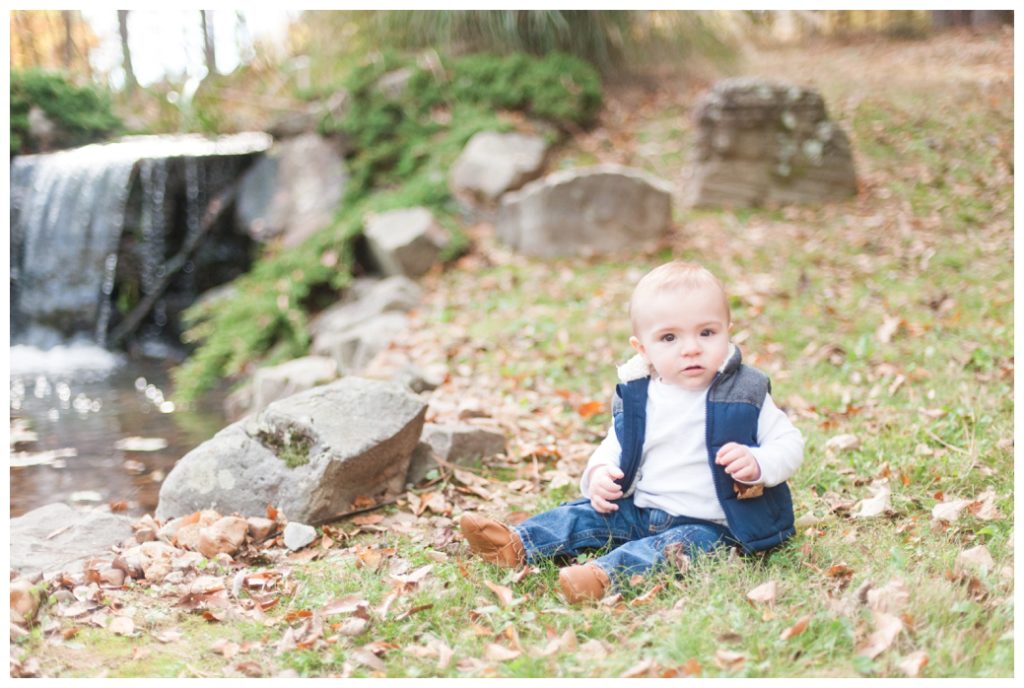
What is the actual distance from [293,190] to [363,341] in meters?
3.97

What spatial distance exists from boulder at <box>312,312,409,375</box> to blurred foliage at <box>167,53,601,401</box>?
71 cm

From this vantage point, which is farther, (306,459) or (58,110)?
(58,110)

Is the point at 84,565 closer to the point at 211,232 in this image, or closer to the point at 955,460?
the point at 955,460

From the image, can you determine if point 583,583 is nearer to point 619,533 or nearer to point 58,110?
point 619,533

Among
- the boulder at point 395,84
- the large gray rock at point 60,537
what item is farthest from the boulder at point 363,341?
the boulder at point 395,84

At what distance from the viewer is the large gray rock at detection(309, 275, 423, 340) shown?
7609mm

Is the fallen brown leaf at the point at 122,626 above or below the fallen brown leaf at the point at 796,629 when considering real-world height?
below

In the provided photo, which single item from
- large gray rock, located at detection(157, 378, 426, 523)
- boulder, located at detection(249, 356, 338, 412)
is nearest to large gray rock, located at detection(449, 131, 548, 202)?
boulder, located at detection(249, 356, 338, 412)

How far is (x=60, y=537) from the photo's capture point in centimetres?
348

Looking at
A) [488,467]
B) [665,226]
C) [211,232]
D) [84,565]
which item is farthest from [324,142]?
[84,565]

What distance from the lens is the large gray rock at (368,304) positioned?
761 cm

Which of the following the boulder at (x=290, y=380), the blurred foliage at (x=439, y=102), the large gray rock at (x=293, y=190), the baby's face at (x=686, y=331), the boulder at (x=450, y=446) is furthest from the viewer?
the blurred foliage at (x=439, y=102)

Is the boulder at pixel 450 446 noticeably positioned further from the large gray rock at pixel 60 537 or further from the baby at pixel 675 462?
the large gray rock at pixel 60 537

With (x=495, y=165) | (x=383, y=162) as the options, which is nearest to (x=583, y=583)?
(x=495, y=165)
